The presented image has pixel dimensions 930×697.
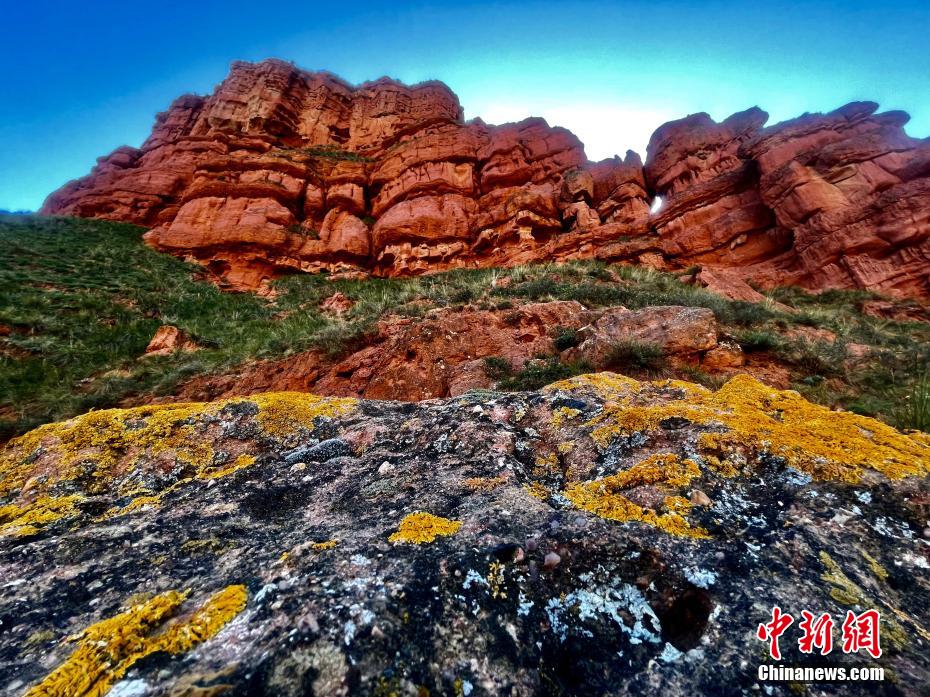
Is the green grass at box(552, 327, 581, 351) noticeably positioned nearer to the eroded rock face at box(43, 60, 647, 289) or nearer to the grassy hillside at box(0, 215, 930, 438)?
the grassy hillside at box(0, 215, 930, 438)


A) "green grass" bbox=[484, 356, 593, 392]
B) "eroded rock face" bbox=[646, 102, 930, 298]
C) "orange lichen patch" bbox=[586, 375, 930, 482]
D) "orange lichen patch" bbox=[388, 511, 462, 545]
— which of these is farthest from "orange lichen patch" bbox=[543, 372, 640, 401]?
"eroded rock face" bbox=[646, 102, 930, 298]

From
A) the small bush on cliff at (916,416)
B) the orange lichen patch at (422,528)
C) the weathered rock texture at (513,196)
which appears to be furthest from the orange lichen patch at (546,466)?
the weathered rock texture at (513,196)

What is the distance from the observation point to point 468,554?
1.56 metres

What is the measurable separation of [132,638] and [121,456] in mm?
1888

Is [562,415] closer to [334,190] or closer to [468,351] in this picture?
[468,351]

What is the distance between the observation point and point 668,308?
23.5ft

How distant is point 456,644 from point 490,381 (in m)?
5.05

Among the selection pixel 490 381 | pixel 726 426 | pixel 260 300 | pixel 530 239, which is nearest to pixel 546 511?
pixel 726 426

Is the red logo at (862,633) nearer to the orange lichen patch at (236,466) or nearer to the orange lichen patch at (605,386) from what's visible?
the orange lichen patch at (605,386)

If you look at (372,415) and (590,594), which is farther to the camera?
(372,415)

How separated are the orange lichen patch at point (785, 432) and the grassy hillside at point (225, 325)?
2185 millimetres

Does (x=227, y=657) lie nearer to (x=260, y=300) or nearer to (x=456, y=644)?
(x=456, y=644)

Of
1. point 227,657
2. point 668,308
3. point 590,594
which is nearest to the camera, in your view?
point 227,657

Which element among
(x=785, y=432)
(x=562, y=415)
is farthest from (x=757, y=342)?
(x=562, y=415)
